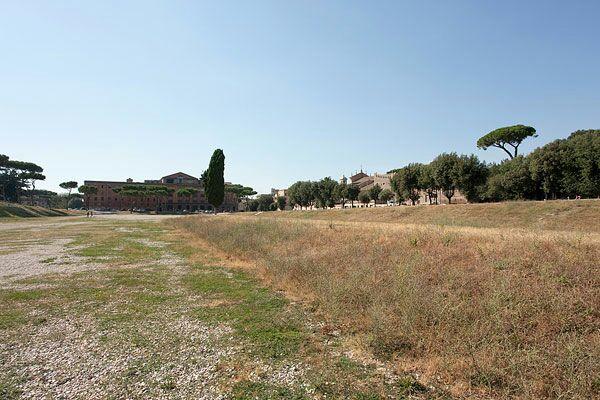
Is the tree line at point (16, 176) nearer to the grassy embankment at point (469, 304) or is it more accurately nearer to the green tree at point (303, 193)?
the green tree at point (303, 193)

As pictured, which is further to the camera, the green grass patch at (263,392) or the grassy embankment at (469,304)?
the grassy embankment at (469,304)

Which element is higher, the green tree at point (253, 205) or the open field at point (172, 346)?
the green tree at point (253, 205)

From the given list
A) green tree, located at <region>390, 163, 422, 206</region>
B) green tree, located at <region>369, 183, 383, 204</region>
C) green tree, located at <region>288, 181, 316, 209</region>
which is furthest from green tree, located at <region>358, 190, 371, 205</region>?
green tree, located at <region>390, 163, 422, 206</region>

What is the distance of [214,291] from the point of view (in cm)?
1248

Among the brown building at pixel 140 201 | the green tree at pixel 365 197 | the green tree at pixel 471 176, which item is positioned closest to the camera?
the green tree at pixel 471 176

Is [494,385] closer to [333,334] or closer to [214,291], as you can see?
[333,334]

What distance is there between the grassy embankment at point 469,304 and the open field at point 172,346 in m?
0.69

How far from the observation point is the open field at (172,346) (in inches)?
226

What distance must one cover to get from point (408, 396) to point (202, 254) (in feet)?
60.4

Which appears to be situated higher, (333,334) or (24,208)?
(24,208)

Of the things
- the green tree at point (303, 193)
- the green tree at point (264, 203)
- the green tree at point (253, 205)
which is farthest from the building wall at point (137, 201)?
the green tree at point (303, 193)

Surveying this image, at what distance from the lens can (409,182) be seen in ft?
213

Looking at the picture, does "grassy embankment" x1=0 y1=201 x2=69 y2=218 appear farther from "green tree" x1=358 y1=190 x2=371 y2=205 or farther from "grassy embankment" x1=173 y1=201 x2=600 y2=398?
"grassy embankment" x1=173 y1=201 x2=600 y2=398

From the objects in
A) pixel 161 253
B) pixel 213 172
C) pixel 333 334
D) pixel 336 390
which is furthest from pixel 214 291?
pixel 213 172
